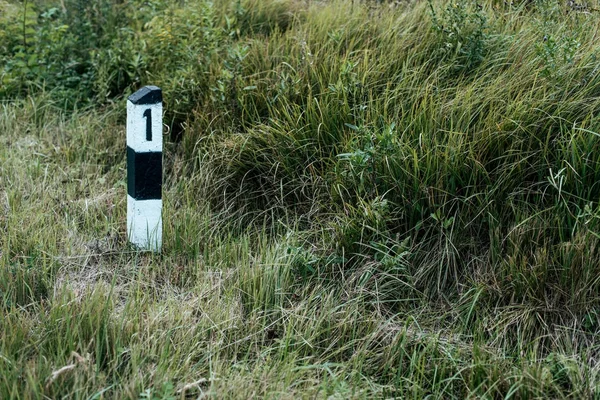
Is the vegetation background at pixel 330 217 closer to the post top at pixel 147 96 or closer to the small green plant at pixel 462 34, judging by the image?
the small green plant at pixel 462 34

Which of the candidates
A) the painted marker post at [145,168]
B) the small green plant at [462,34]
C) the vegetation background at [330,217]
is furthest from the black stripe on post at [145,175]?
the small green plant at [462,34]

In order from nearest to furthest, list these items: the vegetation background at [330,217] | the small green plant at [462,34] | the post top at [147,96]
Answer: the vegetation background at [330,217], the post top at [147,96], the small green plant at [462,34]

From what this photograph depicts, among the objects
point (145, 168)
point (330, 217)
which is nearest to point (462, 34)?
point (330, 217)

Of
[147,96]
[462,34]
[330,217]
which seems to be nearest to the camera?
[147,96]

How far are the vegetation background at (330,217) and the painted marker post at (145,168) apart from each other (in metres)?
0.11

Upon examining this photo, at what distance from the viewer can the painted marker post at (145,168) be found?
3.59 m

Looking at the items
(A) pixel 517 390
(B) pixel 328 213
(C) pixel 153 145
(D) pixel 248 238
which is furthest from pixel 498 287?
(C) pixel 153 145

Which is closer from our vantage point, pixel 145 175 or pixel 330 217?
pixel 145 175

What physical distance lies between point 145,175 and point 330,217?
945 mm

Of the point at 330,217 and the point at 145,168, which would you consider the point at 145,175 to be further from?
the point at 330,217

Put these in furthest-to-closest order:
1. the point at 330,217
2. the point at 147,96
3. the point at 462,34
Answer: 1. the point at 462,34
2. the point at 330,217
3. the point at 147,96

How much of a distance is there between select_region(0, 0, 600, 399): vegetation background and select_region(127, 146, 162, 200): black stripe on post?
226 millimetres

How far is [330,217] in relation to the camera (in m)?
3.79

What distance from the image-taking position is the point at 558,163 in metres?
3.58
